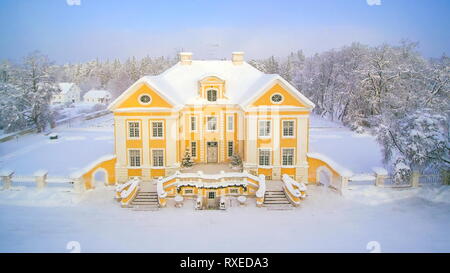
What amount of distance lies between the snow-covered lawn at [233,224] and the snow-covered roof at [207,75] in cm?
476

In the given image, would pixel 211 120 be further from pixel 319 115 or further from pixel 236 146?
pixel 319 115

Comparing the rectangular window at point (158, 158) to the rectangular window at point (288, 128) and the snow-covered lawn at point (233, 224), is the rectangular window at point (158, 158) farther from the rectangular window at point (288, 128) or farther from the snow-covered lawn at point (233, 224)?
the rectangular window at point (288, 128)

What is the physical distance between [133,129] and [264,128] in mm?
6124

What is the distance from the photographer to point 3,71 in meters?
18.6

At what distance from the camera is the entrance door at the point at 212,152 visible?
17344 millimetres

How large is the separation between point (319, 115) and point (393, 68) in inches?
441

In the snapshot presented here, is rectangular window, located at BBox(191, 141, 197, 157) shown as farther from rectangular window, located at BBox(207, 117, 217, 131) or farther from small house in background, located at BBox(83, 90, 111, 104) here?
small house in background, located at BBox(83, 90, 111, 104)

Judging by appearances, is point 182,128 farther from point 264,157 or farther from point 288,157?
point 288,157

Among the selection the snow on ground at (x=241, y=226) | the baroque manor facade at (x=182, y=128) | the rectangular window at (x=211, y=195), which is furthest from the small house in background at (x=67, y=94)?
the rectangular window at (x=211, y=195)

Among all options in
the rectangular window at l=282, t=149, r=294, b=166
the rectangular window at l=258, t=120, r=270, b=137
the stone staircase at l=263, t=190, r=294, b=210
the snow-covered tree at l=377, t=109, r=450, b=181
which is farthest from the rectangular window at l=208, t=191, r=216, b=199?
the snow-covered tree at l=377, t=109, r=450, b=181

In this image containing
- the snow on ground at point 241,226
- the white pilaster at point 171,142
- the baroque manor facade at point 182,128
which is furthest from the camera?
the white pilaster at point 171,142

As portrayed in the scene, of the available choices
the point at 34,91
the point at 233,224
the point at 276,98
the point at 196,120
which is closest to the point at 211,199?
the point at 233,224

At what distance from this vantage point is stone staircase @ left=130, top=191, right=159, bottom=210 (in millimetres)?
13486

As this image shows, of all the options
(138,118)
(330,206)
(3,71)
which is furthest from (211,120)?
(3,71)
